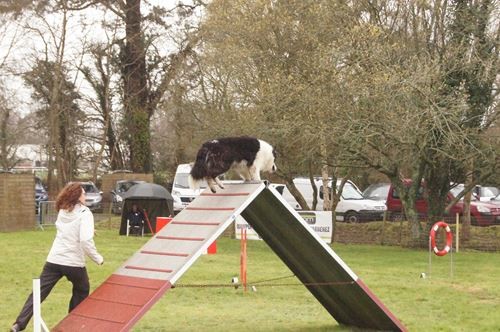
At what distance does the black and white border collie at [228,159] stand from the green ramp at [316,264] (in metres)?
0.43

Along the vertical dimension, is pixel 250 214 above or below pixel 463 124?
below

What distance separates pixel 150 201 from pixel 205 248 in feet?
56.9

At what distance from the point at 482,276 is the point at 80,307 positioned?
9237mm

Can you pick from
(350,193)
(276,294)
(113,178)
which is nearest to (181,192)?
(350,193)

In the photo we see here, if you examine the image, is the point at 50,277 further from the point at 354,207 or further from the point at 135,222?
the point at 354,207

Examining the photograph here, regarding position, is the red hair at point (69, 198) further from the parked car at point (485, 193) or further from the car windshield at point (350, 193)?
the parked car at point (485, 193)

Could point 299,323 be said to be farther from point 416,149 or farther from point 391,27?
point 391,27

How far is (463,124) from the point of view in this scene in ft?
62.2

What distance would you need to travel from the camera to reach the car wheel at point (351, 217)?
26828 mm

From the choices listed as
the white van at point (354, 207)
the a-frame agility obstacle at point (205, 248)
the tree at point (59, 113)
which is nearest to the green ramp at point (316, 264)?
the a-frame agility obstacle at point (205, 248)

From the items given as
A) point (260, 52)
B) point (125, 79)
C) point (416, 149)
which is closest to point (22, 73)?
point (125, 79)

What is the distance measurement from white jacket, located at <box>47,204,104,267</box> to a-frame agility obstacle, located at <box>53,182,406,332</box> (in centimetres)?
40

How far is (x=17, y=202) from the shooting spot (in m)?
24.5

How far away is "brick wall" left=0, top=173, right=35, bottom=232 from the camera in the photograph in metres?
24.1
